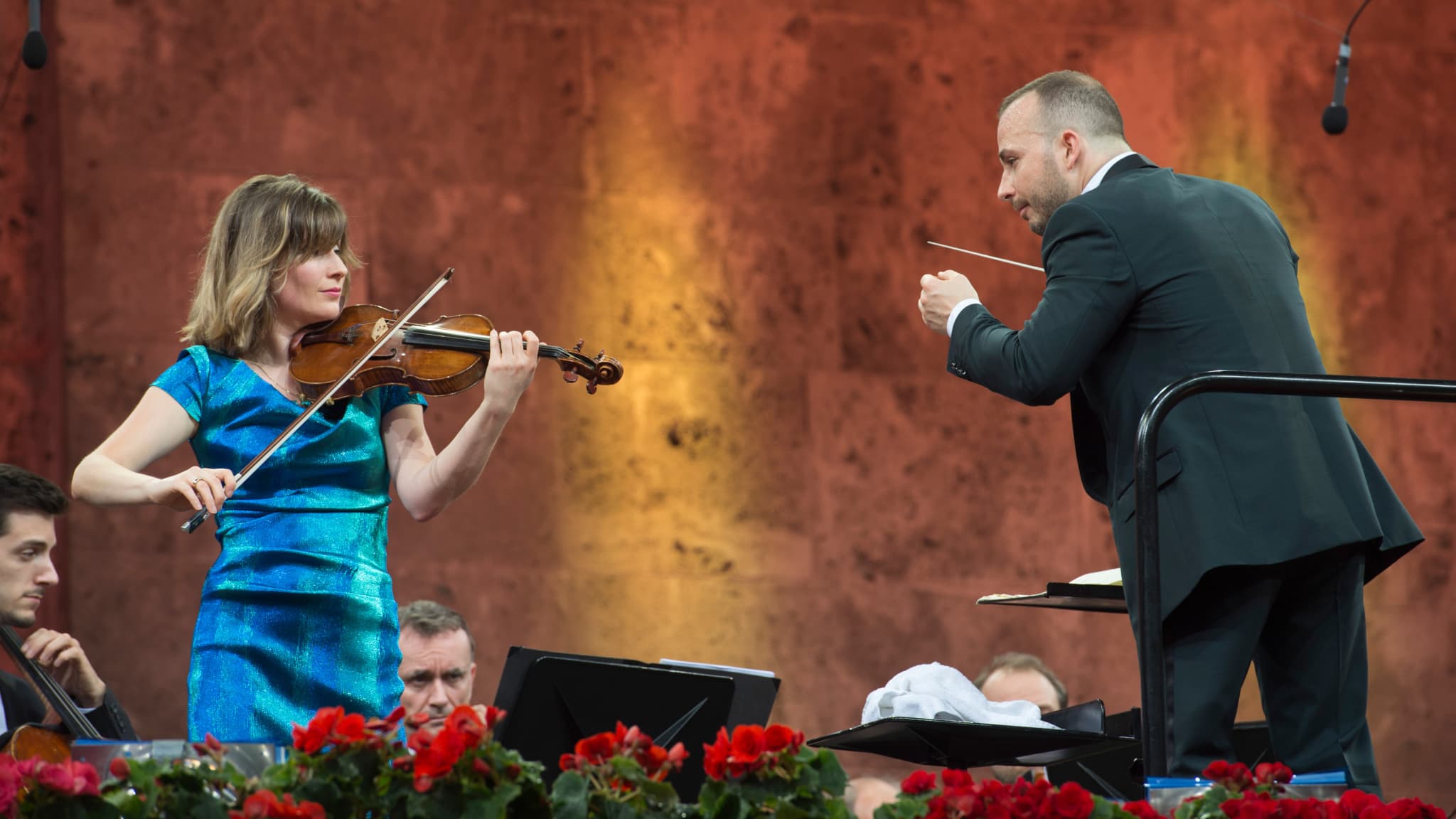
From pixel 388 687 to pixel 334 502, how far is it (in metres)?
0.32

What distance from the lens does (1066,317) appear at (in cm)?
260

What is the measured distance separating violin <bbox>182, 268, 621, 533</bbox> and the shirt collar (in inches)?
43.4

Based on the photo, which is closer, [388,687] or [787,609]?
Result: [388,687]

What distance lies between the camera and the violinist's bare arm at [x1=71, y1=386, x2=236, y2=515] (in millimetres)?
2420

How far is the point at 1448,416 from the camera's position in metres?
6.03

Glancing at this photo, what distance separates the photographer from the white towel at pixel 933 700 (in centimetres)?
285

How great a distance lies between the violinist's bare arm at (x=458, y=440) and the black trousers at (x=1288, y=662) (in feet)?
3.70

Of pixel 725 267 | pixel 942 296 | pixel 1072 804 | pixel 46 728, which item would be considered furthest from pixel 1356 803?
pixel 725 267

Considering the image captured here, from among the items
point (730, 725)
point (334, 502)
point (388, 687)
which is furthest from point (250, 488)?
point (730, 725)

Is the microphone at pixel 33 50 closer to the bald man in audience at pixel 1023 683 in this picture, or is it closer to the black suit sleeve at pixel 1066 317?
the black suit sleeve at pixel 1066 317

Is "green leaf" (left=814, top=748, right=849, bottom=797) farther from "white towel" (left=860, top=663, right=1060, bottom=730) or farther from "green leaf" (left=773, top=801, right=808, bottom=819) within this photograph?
"white towel" (left=860, top=663, right=1060, bottom=730)

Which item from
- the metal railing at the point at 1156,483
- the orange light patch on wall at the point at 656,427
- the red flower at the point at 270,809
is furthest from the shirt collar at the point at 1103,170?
the orange light patch on wall at the point at 656,427

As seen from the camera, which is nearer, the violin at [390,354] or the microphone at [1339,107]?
the violin at [390,354]

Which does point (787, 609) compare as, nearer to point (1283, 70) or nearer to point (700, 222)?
point (700, 222)
